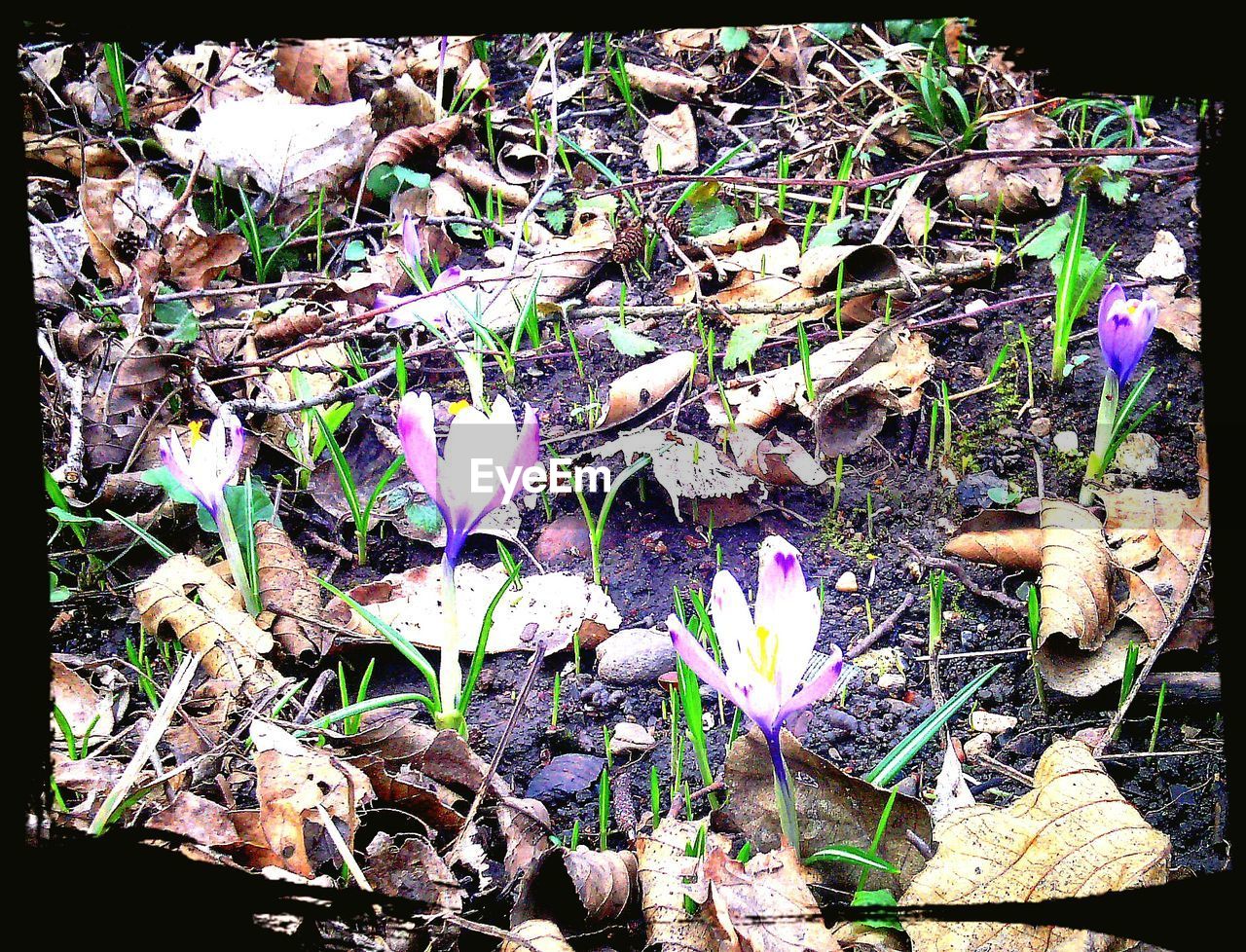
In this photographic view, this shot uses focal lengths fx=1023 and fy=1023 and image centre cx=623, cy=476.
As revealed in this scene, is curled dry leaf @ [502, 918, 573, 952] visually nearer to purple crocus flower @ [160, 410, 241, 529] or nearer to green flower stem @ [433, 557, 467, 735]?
green flower stem @ [433, 557, 467, 735]

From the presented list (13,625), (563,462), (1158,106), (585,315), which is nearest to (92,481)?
(563,462)

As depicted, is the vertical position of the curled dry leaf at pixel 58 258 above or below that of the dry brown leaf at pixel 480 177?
below

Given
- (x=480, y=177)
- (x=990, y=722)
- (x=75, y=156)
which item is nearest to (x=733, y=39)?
(x=480, y=177)

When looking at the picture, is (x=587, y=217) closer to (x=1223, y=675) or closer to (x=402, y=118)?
(x=402, y=118)

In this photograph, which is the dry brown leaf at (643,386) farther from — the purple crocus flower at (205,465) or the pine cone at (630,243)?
the purple crocus flower at (205,465)

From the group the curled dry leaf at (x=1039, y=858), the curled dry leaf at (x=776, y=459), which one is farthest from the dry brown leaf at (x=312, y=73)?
the curled dry leaf at (x=1039, y=858)
